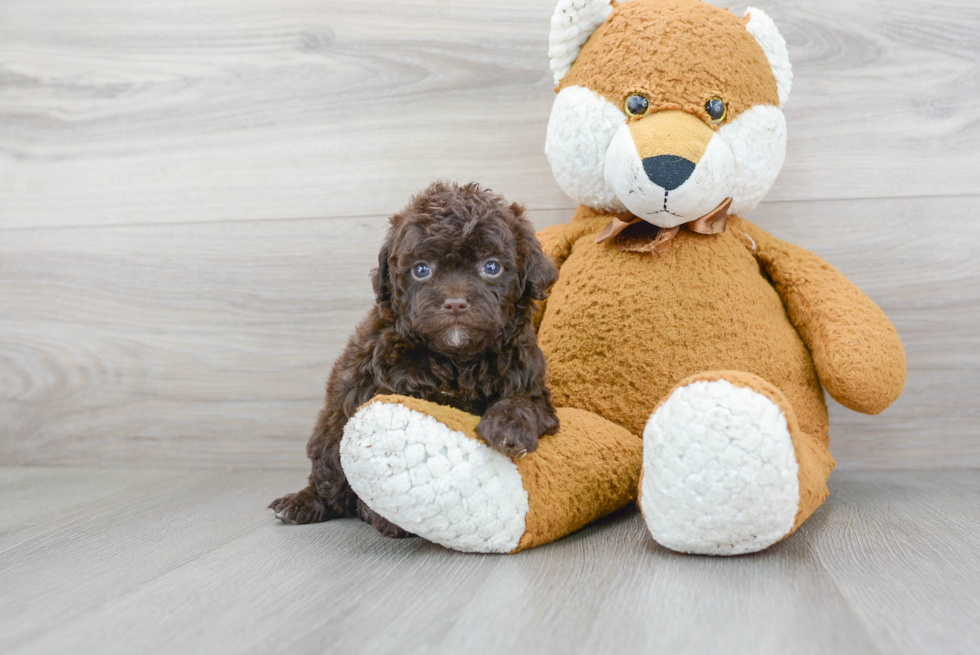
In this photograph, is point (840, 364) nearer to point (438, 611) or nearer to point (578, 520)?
point (578, 520)

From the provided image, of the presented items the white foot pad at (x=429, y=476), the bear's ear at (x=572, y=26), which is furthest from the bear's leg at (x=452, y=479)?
the bear's ear at (x=572, y=26)

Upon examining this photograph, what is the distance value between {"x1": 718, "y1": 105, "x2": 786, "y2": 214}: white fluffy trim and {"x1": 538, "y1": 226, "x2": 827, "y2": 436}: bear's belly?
87 millimetres

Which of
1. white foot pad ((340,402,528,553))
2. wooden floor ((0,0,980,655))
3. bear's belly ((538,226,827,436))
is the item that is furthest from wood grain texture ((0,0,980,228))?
white foot pad ((340,402,528,553))

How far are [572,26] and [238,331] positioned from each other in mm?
939

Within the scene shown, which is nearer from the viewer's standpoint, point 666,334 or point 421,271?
point 421,271

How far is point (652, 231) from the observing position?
121 cm

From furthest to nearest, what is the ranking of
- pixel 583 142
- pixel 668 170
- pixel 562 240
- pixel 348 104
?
pixel 348 104
pixel 562 240
pixel 583 142
pixel 668 170

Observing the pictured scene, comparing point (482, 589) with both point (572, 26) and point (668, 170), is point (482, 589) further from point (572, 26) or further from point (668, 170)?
point (572, 26)

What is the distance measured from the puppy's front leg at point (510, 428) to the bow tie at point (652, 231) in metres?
0.36

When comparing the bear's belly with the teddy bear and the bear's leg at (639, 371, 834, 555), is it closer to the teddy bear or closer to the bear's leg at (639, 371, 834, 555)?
the teddy bear

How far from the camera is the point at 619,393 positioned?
118cm

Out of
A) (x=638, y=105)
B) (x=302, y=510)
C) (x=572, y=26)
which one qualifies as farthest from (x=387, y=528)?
(x=572, y=26)

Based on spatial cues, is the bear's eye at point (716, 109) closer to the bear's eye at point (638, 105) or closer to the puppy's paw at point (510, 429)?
the bear's eye at point (638, 105)

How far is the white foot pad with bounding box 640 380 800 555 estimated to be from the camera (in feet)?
2.78
